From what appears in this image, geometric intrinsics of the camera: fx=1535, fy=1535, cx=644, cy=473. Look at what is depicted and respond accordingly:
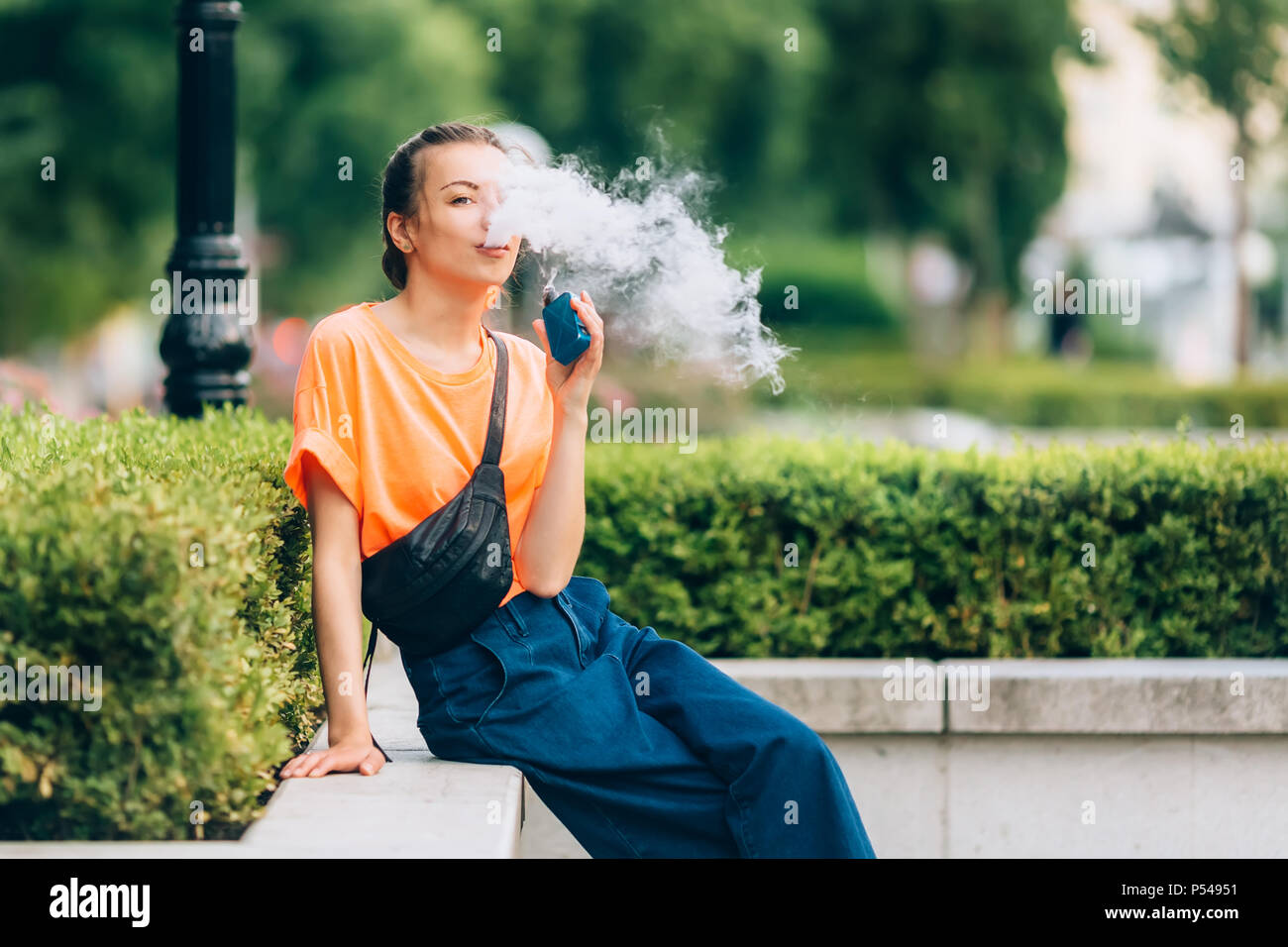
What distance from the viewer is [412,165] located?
3340mm

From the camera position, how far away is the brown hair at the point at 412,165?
3330mm

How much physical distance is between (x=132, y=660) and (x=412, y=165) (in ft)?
4.10

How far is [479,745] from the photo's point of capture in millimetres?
3289

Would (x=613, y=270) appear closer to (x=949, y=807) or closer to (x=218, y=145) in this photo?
(x=949, y=807)

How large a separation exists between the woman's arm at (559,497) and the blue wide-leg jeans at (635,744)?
0.24 ft

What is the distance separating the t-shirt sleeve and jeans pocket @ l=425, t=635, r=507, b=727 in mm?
373

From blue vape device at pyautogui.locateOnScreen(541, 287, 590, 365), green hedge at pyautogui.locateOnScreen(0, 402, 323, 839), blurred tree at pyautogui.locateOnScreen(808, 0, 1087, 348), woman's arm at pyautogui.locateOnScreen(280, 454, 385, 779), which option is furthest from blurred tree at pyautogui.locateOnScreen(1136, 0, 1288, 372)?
green hedge at pyautogui.locateOnScreen(0, 402, 323, 839)

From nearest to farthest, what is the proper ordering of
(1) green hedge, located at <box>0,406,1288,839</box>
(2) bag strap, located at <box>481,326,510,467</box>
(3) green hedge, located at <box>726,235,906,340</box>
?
1. (2) bag strap, located at <box>481,326,510,467</box>
2. (1) green hedge, located at <box>0,406,1288,839</box>
3. (3) green hedge, located at <box>726,235,906,340</box>

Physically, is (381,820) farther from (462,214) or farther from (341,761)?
(462,214)

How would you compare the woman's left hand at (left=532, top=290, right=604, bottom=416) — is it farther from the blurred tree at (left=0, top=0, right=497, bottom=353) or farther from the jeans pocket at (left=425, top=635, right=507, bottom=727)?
the blurred tree at (left=0, top=0, right=497, bottom=353)

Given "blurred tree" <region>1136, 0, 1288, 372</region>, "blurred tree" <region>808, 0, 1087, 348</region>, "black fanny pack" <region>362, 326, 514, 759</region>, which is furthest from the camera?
"blurred tree" <region>808, 0, 1087, 348</region>

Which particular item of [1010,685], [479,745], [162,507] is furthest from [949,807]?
[162,507]

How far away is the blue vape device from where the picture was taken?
319cm

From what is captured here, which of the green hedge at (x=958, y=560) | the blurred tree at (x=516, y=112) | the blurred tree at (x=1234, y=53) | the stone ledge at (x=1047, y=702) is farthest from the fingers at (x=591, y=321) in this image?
the blurred tree at (x=1234, y=53)
